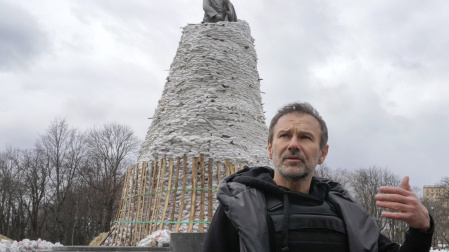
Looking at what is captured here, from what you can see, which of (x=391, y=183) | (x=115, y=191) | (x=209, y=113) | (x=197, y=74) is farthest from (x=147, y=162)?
(x=391, y=183)

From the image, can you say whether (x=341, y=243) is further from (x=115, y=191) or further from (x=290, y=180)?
(x=115, y=191)

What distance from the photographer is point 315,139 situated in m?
1.74

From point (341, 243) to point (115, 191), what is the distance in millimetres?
25756

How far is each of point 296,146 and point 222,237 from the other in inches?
20.1

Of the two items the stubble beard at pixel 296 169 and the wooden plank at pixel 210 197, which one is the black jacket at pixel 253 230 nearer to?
the stubble beard at pixel 296 169

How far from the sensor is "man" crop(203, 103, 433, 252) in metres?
1.48

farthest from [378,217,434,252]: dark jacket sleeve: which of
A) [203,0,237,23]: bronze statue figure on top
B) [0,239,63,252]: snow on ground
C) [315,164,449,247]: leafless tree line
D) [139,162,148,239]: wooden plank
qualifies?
[315,164,449,247]: leafless tree line

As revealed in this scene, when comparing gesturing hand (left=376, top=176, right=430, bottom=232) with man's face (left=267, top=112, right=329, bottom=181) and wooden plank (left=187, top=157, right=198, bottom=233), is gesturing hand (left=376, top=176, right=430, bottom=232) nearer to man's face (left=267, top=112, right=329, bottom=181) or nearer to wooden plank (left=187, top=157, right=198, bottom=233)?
man's face (left=267, top=112, right=329, bottom=181)

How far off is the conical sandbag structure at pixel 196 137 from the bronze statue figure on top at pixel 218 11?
863 millimetres

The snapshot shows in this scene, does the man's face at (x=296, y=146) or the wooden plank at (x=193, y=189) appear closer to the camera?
the man's face at (x=296, y=146)

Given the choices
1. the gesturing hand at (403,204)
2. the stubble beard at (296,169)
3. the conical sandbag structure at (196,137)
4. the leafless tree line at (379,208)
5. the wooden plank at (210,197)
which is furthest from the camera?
the leafless tree line at (379,208)

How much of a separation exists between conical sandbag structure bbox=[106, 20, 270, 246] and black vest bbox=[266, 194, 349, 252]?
5.14m

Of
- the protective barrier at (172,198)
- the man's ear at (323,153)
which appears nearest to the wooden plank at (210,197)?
the protective barrier at (172,198)

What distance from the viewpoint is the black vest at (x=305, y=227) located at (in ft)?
4.92
